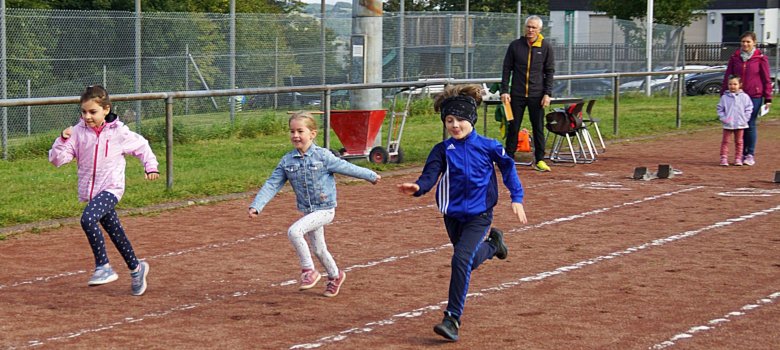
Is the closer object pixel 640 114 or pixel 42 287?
pixel 42 287

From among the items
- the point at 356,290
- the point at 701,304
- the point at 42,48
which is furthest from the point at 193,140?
the point at 701,304

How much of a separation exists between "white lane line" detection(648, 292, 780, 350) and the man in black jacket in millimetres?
8066

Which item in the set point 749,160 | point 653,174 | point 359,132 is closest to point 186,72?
point 359,132

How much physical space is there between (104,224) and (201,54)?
13736mm

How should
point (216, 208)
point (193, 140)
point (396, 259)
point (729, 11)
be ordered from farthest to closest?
point (729, 11), point (193, 140), point (216, 208), point (396, 259)

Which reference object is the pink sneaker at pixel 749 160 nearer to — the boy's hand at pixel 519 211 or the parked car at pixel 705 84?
the boy's hand at pixel 519 211

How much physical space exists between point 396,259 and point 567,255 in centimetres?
134

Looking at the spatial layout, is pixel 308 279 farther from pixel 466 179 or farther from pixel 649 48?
pixel 649 48

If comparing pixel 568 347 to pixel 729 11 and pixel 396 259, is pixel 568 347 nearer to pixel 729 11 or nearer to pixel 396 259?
pixel 396 259

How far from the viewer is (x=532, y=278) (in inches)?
357

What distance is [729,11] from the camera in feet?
201

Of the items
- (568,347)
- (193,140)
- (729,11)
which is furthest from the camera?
(729,11)

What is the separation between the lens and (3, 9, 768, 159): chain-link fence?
19047 millimetres

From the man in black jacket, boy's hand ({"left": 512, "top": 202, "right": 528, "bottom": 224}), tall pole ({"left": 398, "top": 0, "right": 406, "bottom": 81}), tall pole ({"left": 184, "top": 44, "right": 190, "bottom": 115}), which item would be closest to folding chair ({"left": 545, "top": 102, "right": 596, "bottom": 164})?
the man in black jacket
